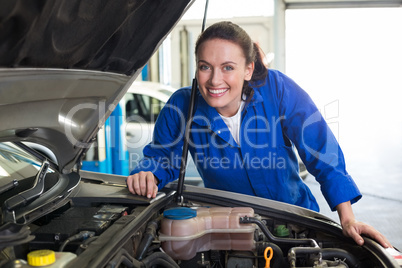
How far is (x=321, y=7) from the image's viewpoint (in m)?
7.41

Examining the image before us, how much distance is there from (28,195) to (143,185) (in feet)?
1.59

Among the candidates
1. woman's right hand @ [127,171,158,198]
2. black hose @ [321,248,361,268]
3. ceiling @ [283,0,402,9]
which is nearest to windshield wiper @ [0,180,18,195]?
woman's right hand @ [127,171,158,198]

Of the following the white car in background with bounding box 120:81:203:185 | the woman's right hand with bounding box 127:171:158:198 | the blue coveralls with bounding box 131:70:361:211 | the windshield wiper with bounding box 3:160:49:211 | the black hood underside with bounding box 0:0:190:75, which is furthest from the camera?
the white car in background with bounding box 120:81:203:185

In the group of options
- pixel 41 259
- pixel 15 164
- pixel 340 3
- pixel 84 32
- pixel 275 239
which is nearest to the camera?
pixel 41 259

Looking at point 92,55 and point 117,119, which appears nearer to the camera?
point 92,55

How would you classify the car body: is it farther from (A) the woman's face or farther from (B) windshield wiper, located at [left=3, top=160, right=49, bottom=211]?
(A) the woman's face

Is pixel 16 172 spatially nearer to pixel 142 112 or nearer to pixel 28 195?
pixel 28 195

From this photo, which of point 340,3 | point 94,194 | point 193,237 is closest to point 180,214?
point 193,237

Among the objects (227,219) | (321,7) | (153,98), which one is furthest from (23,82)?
(321,7)

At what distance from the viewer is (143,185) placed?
1671 mm

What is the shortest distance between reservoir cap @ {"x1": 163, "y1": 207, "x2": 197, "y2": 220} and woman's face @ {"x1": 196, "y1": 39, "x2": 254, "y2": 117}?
534mm

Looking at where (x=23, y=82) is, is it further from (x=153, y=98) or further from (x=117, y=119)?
(x=153, y=98)

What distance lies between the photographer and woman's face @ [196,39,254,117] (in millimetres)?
1795

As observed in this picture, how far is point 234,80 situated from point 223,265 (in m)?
0.76
